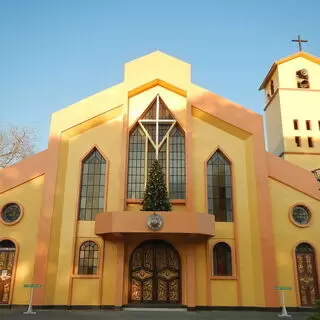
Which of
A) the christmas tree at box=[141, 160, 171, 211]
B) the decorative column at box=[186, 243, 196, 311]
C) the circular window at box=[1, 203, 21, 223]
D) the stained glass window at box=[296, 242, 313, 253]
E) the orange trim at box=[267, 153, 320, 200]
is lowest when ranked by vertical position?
the decorative column at box=[186, 243, 196, 311]

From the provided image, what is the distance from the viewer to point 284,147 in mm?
24281

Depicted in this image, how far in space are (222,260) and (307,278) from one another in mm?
3854

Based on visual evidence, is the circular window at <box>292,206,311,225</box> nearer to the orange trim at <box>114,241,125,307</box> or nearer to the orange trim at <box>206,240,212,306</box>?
the orange trim at <box>206,240,212,306</box>

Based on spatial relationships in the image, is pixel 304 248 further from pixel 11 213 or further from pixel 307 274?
pixel 11 213

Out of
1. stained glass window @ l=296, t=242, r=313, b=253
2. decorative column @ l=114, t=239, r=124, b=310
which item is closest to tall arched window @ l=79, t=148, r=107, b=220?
decorative column @ l=114, t=239, r=124, b=310

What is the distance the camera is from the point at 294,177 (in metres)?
16.3

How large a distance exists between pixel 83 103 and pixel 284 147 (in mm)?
14933

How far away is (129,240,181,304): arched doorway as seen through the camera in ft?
50.0

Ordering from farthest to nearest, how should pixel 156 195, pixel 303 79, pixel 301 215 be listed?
pixel 303 79
pixel 301 215
pixel 156 195

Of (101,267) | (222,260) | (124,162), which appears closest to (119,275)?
(101,267)

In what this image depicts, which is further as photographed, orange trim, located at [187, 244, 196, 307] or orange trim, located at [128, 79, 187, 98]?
orange trim, located at [128, 79, 187, 98]

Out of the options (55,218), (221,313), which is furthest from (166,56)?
(221,313)

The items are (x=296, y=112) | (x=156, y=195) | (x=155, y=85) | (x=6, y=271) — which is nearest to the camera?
(x=156, y=195)

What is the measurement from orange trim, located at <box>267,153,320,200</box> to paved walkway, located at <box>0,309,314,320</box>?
5542 millimetres
